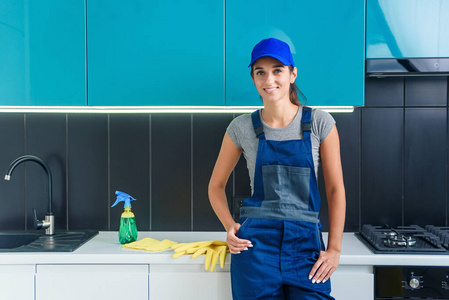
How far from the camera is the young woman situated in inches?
55.6

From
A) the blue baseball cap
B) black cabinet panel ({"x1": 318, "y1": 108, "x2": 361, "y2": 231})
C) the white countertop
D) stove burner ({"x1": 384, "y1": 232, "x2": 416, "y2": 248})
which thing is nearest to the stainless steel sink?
the white countertop

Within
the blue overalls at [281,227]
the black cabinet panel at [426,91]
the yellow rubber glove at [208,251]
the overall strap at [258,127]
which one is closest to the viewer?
the blue overalls at [281,227]

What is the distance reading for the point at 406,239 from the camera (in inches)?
67.6

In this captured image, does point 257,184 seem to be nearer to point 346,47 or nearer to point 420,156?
point 346,47

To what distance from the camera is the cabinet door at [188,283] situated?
1.65 metres

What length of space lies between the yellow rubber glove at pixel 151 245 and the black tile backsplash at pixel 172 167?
1.12ft

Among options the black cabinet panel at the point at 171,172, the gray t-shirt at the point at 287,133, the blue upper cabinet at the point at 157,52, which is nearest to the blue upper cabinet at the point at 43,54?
the blue upper cabinet at the point at 157,52

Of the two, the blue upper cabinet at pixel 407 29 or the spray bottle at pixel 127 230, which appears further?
the spray bottle at pixel 127 230

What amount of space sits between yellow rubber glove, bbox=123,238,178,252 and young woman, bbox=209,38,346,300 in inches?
13.4

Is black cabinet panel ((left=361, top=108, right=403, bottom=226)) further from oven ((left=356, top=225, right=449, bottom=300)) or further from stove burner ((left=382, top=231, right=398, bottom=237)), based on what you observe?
oven ((left=356, top=225, right=449, bottom=300))

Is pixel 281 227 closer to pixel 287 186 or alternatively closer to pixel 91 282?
pixel 287 186

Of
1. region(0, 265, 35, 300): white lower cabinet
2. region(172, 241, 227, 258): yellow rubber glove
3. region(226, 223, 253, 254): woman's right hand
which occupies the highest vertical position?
region(226, 223, 253, 254): woman's right hand

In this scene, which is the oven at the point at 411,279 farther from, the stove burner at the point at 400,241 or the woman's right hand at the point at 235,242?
the woman's right hand at the point at 235,242

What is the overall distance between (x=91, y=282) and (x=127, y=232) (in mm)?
270
